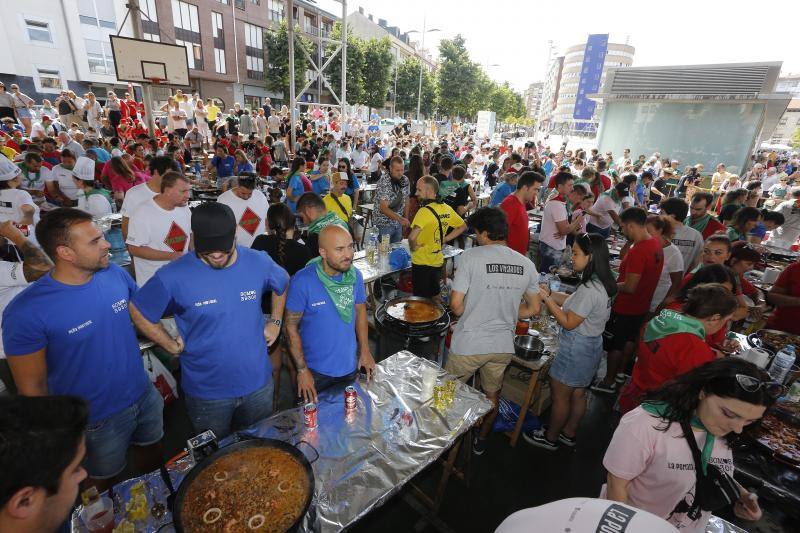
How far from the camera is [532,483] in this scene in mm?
3531

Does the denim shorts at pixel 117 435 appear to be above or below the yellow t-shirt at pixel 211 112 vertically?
below

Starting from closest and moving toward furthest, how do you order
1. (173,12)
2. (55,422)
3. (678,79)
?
(55,422)
(678,79)
(173,12)

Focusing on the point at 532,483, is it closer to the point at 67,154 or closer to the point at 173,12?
the point at 67,154

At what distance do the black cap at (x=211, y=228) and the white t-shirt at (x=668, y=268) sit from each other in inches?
187

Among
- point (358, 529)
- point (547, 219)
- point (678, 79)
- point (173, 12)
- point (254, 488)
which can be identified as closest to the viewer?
point (254, 488)

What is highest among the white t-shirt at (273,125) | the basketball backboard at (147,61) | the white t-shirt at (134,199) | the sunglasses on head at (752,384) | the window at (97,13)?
the window at (97,13)

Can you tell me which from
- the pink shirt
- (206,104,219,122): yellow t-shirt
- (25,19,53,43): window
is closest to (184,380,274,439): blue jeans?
the pink shirt

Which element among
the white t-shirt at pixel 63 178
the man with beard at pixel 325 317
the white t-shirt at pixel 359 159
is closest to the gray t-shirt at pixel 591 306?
the man with beard at pixel 325 317

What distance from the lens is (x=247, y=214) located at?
4738 mm

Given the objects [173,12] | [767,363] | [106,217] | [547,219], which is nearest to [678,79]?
[547,219]

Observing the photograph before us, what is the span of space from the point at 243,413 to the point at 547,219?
549cm

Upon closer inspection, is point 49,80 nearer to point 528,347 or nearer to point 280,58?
point 280,58

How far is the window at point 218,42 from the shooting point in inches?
1327

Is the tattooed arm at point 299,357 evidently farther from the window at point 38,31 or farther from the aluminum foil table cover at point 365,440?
the window at point 38,31
